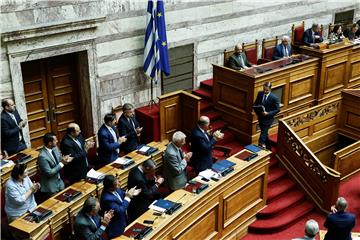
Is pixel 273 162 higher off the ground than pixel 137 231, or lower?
lower

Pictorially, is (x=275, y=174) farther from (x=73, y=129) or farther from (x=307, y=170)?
(x=73, y=129)

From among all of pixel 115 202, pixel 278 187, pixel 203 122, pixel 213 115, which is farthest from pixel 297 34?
pixel 115 202

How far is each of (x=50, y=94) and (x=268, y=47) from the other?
15.9 ft

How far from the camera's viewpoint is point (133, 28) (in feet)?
29.8

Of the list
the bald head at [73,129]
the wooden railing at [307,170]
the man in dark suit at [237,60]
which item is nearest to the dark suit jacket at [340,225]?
the wooden railing at [307,170]

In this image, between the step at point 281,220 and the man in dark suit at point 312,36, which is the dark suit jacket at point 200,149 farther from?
the man in dark suit at point 312,36

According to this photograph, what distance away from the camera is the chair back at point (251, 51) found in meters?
10.5

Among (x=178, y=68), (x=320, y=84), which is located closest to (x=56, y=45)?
(x=178, y=68)

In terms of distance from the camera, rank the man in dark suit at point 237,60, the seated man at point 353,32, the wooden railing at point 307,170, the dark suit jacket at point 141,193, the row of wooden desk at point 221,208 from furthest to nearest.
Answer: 1. the seated man at point 353,32
2. the man in dark suit at point 237,60
3. the wooden railing at point 307,170
4. the dark suit jacket at point 141,193
5. the row of wooden desk at point 221,208

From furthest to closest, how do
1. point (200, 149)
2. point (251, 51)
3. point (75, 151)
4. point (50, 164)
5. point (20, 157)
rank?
point (251, 51) < point (200, 149) < point (20, 157) < point (75, 151) < point (50, 164)

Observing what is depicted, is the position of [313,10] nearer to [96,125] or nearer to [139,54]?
[139,54]

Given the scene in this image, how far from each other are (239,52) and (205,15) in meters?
1.19

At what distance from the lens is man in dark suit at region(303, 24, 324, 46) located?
1086cm

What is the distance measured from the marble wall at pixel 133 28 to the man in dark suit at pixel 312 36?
0.96m
